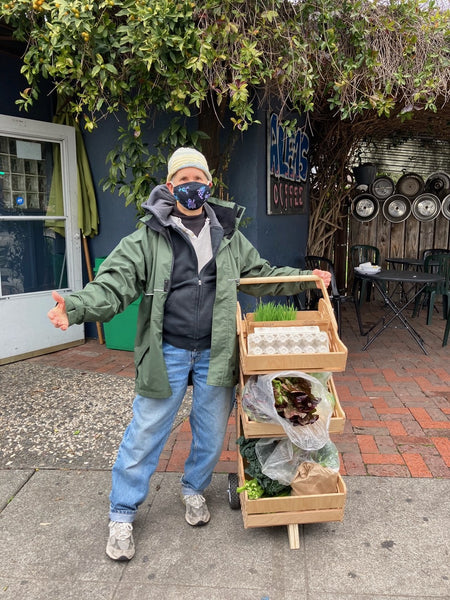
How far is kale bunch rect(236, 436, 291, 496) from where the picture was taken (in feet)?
7.68

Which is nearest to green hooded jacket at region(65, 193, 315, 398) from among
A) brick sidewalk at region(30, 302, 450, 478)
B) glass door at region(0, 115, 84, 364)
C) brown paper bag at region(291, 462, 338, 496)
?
brown paper bag at region(291, 462, 338, 496)

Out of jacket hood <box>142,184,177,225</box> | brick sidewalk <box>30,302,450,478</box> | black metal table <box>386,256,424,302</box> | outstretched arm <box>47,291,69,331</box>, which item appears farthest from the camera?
black metal table <box>386,256,424,302</box>

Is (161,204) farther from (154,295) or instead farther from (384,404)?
(384,404)

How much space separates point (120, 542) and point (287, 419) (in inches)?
38.6

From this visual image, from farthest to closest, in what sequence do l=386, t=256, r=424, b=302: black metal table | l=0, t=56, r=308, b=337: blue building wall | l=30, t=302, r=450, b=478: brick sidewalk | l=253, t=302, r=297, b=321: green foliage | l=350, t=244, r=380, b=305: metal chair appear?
l=350, t=244, r=380, b=305: metal chair
l=386, t=256, r=424, b=302: black metal table
l=0, t=56, r=308, b=337: blue building wall
l=30, t=302, r=450, b=478: brick sidewalk
l=253, t=302, r=297, b=321: green foliage

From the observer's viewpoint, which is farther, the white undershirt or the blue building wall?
the blue building wall

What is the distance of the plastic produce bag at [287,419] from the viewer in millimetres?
2178

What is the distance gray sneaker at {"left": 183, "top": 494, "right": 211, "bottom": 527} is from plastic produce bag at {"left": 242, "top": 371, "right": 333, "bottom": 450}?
2.11 feet

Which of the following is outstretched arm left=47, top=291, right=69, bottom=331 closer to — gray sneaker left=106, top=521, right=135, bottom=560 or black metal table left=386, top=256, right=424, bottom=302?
gray sneaker left=106, top=521, right=135, bottom=560

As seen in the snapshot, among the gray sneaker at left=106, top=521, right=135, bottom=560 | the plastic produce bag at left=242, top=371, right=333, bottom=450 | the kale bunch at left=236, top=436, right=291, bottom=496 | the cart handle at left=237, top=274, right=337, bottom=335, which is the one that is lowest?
the gray sneaker at left=106, top=521, right=135, bottom=560

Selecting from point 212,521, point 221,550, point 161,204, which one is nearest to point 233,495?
point 212,521

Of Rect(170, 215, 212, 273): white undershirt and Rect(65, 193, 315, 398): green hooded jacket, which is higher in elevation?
Rect(170, 215, 212, 273): white undershirt

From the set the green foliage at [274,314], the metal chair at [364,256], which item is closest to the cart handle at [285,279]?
the green foliage at [274,314]

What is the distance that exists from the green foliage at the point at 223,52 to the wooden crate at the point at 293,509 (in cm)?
260
